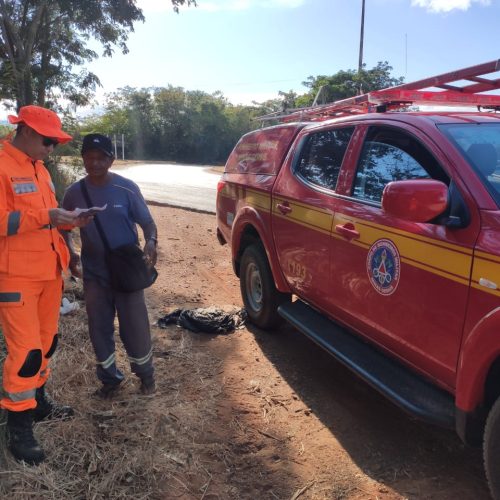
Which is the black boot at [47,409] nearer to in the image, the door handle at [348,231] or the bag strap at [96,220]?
the bag strap at [96,220]

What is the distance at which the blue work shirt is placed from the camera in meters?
3.18

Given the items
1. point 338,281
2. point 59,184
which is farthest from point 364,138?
point 59,184

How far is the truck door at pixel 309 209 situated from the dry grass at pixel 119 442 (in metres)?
1.06

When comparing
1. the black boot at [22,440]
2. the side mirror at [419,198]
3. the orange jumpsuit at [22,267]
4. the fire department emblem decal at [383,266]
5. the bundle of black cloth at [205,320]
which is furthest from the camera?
the bundle of black cloth at [205,320]

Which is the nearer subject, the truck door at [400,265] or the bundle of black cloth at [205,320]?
the truck door at [400,265]

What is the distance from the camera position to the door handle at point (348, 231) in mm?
3096

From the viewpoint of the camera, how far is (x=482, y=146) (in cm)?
270

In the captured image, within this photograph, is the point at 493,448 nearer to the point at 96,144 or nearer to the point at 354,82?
the point at 96,144

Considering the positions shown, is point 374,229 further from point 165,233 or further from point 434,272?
point 165,233

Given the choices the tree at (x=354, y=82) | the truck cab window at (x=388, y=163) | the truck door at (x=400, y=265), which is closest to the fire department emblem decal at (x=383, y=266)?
the truck door at (x=400, y=265)

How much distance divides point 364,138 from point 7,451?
2.79 meters

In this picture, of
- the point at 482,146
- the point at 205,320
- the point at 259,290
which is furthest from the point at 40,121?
the point at 259,290

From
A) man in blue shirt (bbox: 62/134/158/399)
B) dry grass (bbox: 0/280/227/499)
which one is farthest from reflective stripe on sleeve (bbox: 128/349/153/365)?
dry grass (bbox: 0/280/227/499)

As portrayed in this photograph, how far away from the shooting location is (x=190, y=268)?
22.8 feet
